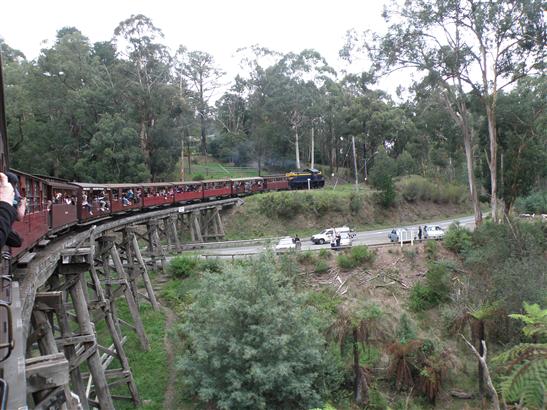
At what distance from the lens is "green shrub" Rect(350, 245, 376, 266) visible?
64.5 feet

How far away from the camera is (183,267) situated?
19.4 metres

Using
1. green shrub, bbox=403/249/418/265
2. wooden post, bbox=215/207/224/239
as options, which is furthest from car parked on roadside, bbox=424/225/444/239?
wooden post, bbox=215/207/224/239

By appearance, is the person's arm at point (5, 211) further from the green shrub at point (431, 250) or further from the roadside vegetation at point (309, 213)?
the roadside vegetation at point (309, 213)

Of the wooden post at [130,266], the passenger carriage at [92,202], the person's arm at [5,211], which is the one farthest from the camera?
Result: the wooden post at [130,266]

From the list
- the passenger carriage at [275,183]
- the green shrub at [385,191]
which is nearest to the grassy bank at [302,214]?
the green shrub at [385,191]

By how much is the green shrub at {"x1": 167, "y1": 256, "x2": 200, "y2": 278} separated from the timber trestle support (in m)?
0.82

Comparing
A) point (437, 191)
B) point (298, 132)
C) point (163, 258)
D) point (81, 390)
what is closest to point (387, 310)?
point (163, 258)

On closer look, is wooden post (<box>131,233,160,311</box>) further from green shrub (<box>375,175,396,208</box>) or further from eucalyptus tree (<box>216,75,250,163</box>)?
eucalyptus tree (<box>216,75,250,163</box>)

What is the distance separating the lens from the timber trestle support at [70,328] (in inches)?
165

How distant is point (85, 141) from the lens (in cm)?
3653

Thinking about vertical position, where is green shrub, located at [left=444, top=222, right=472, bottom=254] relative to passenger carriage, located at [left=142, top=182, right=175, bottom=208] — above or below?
below

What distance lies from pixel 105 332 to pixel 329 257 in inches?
383

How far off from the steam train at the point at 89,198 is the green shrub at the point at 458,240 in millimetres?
14377

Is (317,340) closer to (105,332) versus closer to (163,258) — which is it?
(105,332)
